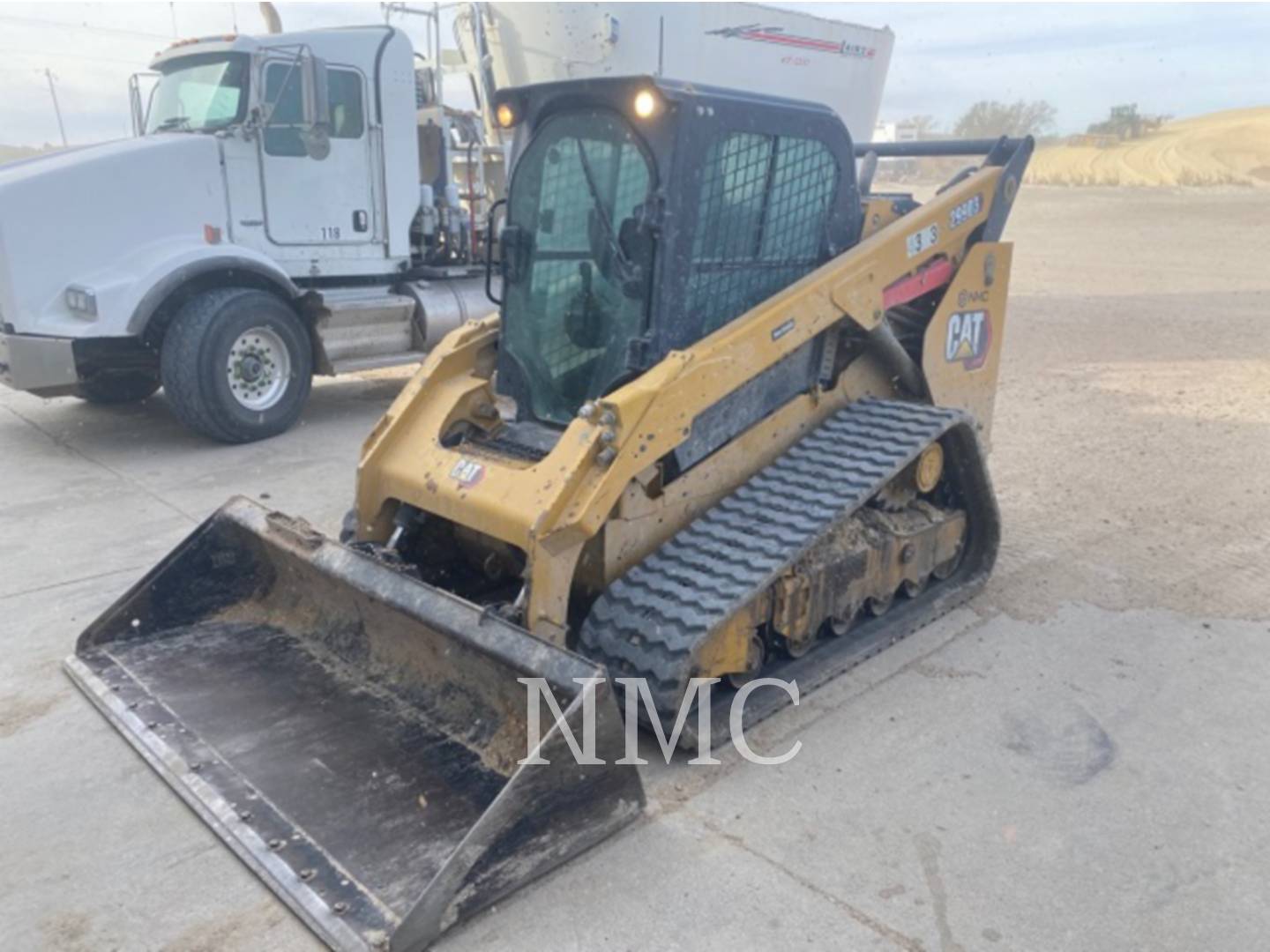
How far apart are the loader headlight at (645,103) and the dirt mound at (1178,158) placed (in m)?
31.3

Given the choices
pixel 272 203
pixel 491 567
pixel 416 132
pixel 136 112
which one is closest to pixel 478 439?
pixel 491 567

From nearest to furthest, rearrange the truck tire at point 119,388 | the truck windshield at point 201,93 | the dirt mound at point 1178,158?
the truck windshield at point 201,93
the truck tire at point 119,388
the dirt mound at point 1178,158

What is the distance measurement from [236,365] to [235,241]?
0.94 metres

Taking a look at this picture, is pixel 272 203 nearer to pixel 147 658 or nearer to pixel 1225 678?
pixel 147 658

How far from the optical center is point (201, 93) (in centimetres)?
778

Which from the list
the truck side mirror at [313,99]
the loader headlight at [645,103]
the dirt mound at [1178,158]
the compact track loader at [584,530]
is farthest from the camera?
the dirt mound at [1178,158]

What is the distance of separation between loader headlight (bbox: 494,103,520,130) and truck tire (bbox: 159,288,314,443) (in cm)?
379

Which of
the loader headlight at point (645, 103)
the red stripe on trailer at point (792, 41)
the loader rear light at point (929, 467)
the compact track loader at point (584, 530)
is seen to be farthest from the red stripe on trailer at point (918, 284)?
the red stripe on trailer at point (792, 41)

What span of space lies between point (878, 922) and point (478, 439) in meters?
2.39

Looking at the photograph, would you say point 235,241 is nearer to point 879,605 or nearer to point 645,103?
point 645,103

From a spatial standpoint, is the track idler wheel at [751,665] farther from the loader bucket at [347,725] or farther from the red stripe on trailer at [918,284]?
the red stripe on trailer at [918,284]

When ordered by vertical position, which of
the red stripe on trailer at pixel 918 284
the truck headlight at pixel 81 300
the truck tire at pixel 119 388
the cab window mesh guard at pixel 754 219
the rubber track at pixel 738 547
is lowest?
the truck tire at pixel 119 388

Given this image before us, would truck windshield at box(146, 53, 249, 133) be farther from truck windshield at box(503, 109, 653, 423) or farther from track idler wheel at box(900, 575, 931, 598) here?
track idler wheel at box(900, 575, 931, 598)

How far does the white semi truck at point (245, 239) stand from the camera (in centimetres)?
698
